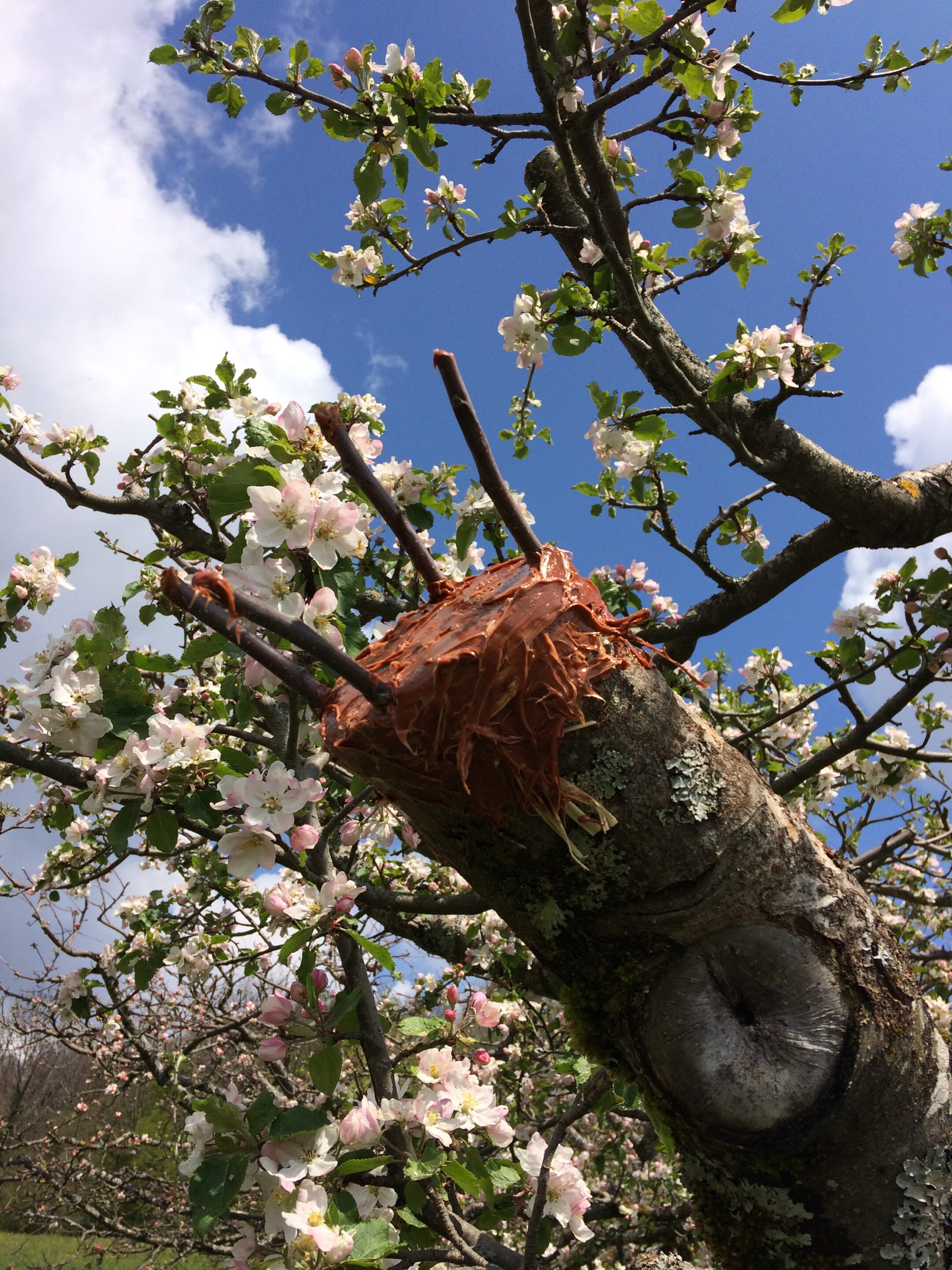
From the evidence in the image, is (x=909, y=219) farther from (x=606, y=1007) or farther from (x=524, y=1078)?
(x=524, y=1078)

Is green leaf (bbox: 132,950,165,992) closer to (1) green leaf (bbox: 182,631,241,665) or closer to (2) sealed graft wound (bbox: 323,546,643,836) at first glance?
(1) green leaf (bbox: 182,631,241,665)

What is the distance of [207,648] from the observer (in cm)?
153


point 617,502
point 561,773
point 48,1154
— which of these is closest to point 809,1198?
point 561,773

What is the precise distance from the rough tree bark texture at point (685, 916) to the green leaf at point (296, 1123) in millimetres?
785

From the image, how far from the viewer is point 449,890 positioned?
14.8 feet

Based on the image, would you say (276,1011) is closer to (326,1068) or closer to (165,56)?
(326,1068)

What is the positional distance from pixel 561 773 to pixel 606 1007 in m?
0.40

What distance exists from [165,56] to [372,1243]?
3616 millimetres

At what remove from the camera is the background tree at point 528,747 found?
1051 millimetres

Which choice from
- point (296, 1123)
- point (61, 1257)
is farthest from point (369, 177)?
point (61, 1257)

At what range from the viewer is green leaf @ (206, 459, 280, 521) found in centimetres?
152

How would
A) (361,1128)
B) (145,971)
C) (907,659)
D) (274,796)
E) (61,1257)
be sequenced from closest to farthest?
(274,796)
(361,1128)
(145,971)
(907,659)
(61,1257)

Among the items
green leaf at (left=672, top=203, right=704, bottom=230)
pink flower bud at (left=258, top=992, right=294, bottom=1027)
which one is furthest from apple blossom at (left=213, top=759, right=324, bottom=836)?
green leaf at (left=672, top=203, right=704, bottom=230)

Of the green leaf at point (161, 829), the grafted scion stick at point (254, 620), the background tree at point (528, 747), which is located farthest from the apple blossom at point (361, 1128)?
the grafted scion stick at point (254, 620)
